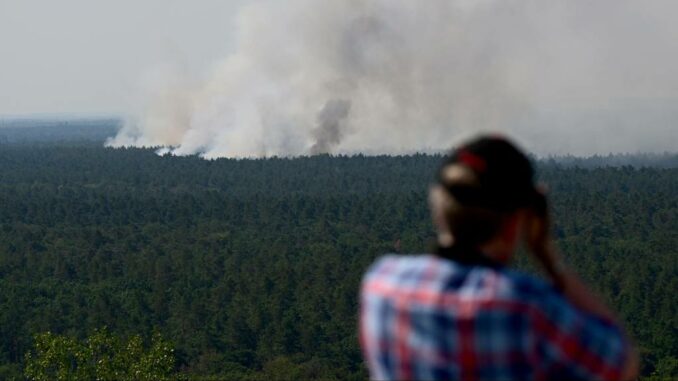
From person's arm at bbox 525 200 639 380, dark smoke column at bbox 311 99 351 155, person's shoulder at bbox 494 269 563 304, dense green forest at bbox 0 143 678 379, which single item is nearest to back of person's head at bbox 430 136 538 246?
person's arm at bbox 525 200 639 380

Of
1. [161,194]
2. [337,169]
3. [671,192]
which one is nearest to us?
[671,192]

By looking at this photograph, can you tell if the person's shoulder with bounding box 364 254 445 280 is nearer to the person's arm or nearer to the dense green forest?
the person's arm

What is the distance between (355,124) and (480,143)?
19214cm

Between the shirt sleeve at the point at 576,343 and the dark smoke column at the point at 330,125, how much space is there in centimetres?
17013

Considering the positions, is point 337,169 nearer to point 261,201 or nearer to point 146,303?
point 261,201

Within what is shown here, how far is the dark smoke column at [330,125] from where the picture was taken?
17641 centimetres

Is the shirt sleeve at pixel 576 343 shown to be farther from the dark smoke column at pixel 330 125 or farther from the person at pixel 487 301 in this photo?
the dark smoke column at pixel 330 125

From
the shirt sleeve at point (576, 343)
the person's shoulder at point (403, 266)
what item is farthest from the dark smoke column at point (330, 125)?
the shirt sleeve at point (576, 343)

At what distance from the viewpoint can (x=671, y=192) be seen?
141000 millimetres

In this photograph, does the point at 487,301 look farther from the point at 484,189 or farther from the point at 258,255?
the point at 258,255

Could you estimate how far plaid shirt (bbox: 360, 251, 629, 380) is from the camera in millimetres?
4301

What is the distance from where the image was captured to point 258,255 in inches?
3775

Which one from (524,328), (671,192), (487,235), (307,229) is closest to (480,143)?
(487,235)

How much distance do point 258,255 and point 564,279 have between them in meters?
91.8
